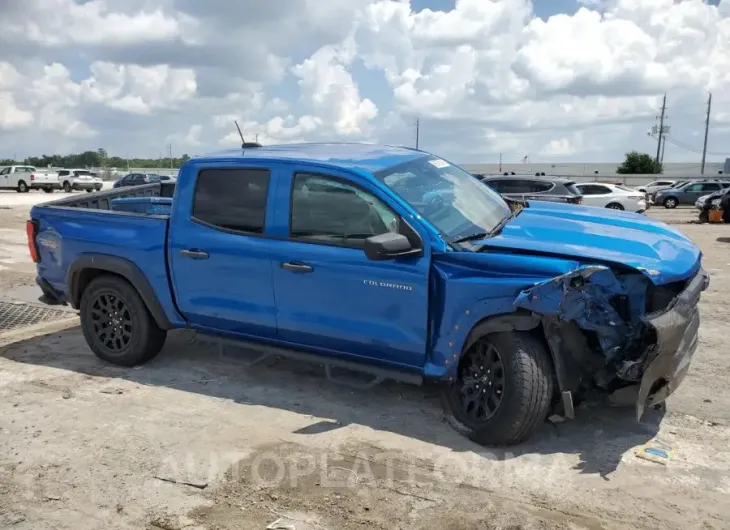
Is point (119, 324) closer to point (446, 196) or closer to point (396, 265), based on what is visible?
point (396, 265)

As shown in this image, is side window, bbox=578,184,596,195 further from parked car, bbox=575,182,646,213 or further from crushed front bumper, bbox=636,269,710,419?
crushed front bumper, bbox=636,269,710,419

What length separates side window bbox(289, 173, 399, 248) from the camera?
4395 millimetres

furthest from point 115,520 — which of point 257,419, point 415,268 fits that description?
point 415,268

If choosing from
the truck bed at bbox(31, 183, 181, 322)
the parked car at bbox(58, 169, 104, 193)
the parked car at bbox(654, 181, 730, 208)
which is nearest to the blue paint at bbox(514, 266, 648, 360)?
the truck bed at bbox(31, 183, 181, 322)

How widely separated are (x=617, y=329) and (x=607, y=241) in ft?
2.07

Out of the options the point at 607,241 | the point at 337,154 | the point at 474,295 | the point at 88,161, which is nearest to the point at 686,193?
the point at 607,241

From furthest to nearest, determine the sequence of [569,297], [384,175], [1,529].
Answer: [384,175] → [569,297] → [1,529]

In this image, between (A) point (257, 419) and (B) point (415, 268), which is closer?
(B) point (415, 268)

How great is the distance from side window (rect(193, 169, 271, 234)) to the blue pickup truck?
0.01 meters

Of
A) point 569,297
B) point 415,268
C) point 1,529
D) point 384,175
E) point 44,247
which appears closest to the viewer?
point 1,529

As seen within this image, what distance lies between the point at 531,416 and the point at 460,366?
59 centimetres

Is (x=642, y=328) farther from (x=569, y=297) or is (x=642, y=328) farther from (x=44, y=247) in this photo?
(x=44, y=247)

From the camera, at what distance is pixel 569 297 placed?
12.4ft

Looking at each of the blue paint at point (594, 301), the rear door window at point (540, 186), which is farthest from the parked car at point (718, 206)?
the blue paint at point (594, 301)
